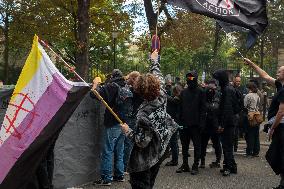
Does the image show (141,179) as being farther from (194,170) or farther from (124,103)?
(194,170)

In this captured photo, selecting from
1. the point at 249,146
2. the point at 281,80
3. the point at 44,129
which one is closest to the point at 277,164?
the point at 281,80

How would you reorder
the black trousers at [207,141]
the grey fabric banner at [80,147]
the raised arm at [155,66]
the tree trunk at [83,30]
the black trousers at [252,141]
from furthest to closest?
the tree trunk at [83,30], the black trousers at [252,141], the black trousers at [207,141], the grey fabric banner at [80,147], the raised arm at [155,66]

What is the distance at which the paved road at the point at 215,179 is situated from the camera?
27.8ft

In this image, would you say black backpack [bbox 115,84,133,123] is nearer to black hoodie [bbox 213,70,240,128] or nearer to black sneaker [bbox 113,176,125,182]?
black sneaker [bbox 113,176,125,182]

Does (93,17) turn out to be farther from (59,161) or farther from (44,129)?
(44,129)

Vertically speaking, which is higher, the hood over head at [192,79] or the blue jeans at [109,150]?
the hood over head at [192,79]

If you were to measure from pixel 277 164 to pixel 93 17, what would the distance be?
2099 centimetres

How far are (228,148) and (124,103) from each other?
2.44 meters

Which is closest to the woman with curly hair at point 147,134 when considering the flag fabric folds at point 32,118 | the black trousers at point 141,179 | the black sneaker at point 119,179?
the black trousers at point 141,179

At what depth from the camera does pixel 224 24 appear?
7.90m

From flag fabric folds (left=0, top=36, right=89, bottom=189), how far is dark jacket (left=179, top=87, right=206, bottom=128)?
445 centimetres

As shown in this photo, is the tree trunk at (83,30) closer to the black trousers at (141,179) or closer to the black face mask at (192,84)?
the black face mask at (192,84)

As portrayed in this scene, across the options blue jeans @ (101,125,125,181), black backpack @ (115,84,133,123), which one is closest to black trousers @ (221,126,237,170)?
black backpack @ (115,84,133,123)

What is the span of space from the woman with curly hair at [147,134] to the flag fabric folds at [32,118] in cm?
80
